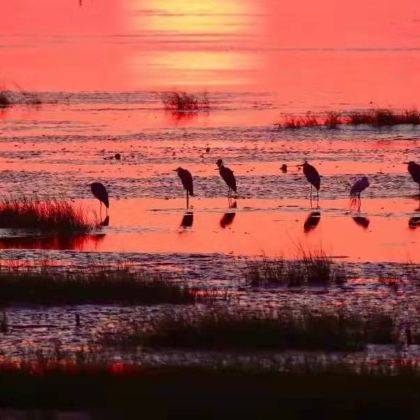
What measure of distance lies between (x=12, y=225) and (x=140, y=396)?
12.0 meters

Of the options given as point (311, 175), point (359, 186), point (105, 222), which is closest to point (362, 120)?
point (311, 175)

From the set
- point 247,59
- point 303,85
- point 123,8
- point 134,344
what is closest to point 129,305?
point 134,344

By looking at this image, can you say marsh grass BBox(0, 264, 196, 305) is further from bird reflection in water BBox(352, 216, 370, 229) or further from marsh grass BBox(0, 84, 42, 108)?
marsh grass BBox(0, 84, 42, 108)

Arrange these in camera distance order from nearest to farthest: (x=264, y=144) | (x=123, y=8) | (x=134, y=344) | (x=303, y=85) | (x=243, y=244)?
(x=134, y=344)
(x=243, y=244)
(x=264, y=144)
(x=303, y=85)
(x=123, y=8)

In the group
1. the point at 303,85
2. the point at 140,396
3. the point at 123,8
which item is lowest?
the point at 140,396

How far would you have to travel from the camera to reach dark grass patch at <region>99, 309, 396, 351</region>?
1431 cm

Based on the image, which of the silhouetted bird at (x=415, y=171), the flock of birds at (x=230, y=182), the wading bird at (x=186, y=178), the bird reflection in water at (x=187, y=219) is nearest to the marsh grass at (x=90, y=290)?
the bird reflection in water at (x=187, y=219)

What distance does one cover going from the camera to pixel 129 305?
55.1 ft

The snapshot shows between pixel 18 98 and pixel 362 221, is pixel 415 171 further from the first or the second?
pixel 18 98

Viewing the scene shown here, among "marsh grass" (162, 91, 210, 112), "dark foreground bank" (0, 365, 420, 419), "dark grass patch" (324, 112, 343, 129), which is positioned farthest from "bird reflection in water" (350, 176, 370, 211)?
"marsh grass" (162, 91, 210, 112)

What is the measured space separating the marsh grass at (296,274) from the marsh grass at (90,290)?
110cm

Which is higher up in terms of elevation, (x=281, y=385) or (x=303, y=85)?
(x=303, y=85)

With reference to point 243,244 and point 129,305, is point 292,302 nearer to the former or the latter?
point 129,305

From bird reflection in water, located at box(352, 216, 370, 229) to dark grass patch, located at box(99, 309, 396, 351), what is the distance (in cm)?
974
